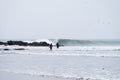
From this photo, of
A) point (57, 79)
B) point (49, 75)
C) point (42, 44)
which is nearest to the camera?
point (57, 79)

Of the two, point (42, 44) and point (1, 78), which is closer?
point (1, 78)

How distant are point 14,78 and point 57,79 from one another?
108 inches

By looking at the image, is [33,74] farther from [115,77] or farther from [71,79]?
[115,77]

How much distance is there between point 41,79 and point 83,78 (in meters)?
2.49

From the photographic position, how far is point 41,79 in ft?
60.0

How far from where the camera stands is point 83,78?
18.4 m

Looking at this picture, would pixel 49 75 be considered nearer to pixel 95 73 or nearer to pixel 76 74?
pixel 76 74

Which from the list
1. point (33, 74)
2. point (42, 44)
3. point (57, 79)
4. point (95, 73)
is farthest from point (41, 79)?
point (42, 44)

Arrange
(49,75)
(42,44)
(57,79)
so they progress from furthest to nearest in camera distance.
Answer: (42,44) < (49,75) < (57,79)

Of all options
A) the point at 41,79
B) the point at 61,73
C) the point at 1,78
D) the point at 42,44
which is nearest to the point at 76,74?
the point at 61,73

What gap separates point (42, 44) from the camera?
76.6 meters

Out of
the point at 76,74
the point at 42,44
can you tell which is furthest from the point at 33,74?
the point at 42,44

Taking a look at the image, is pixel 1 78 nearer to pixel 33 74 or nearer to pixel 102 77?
pixel 33 74

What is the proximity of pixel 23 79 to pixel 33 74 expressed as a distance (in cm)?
230
